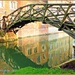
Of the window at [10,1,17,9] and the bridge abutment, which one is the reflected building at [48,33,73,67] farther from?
the window at [10,1,17,9]

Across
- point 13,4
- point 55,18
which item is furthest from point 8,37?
point 55,18

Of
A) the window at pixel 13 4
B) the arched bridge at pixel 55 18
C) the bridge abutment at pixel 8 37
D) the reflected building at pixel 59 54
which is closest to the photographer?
the arched bridge at pixel 55 18

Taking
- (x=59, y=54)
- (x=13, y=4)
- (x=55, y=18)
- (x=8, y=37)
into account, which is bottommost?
(x=8, y=37)

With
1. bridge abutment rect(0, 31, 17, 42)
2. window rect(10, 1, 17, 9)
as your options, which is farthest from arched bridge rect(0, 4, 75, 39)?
window rect(10, 1, 17, 9)

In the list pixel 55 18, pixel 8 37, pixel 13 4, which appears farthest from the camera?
pixel 13 4

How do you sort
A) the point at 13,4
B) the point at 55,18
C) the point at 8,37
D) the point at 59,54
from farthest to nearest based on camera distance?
the point at 13,4 < the point at 8,37 < the point at 59,54 < the point at 55,18

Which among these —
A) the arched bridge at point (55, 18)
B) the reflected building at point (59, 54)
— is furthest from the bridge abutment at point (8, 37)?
the reflected building at point (59, 54)

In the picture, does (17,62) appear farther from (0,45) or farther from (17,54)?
(0,45)

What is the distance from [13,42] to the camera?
61.5ft

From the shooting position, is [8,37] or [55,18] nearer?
[55,18]

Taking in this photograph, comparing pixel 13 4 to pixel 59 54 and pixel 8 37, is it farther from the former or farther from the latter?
pixel 59 54

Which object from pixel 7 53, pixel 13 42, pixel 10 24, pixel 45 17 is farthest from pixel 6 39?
pixel 45 17

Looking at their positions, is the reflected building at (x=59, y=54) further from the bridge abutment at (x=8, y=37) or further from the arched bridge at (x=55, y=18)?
the bridge abutment at (x=8, y=37)

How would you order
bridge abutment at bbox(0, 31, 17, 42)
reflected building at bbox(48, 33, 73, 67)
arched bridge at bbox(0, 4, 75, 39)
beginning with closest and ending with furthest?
arched bridge at bbox(0, 4, 75, 39) < reflected building at bbox(48, 33, 73, 67) < bridge abutment at bbox(0, 31, 17, 42)
